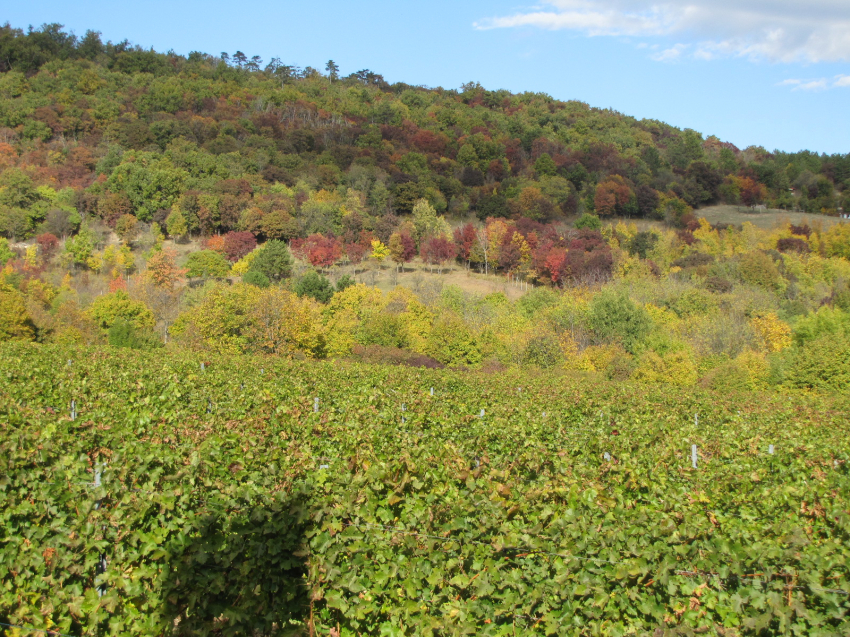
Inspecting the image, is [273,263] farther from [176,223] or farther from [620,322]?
[620,322]

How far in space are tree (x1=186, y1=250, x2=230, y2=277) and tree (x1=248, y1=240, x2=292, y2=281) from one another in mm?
3581

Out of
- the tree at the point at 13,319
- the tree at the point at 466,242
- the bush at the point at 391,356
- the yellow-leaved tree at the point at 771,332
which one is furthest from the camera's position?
the tree at the point at 466,242

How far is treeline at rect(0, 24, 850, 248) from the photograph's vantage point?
3243 inches

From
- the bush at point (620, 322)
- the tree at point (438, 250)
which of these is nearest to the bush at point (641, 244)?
the tree at point (438, 250)

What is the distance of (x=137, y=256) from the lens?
75.4m

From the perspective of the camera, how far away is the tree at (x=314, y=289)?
57.0 meters

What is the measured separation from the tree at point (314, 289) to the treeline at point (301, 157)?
71.2 ft

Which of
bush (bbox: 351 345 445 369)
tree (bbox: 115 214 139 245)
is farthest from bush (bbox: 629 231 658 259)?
tree (bbox: 115 214 139 245)

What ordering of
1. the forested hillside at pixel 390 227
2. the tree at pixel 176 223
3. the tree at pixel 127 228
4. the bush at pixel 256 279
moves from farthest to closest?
the tree at pixel 127 228, the tree at pixel 176 223, the bush at pixel 256 279, the forested hillside at pixel 390 227

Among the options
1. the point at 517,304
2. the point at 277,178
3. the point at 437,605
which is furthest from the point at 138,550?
the point at 277,178

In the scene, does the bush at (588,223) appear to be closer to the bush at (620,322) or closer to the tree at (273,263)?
the bush at (620,322)

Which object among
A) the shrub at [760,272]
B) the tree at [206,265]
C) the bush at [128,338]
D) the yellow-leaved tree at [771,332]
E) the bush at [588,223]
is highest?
the bush at [588,223]

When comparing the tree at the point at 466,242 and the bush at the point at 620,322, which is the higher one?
the tree at the point at 466,242

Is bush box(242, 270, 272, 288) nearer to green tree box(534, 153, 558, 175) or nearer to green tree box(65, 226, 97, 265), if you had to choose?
green tree box(65, 226, 97, 265)
